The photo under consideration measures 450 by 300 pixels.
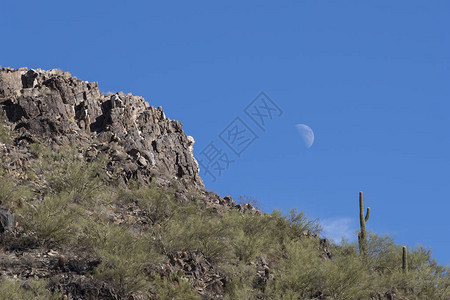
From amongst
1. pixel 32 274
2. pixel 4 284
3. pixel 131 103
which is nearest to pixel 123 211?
pixel 32 274

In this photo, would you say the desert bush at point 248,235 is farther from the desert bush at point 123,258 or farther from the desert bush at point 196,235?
the desert bush at point 123,258

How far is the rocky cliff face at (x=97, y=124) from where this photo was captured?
1163 inches

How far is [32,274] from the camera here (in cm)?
1742

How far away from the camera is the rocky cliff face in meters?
29.5

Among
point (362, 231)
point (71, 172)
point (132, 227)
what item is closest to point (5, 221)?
point (132, 227)

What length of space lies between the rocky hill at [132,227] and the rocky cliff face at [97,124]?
0.27 feet

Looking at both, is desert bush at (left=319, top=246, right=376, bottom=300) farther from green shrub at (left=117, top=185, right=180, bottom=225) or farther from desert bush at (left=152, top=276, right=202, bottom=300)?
green shrub at (left=117, top=185, right=180, bottom=225)

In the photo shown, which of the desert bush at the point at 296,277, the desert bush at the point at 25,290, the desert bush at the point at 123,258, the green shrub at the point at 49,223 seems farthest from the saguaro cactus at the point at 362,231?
the desert bush at the point at 25,290

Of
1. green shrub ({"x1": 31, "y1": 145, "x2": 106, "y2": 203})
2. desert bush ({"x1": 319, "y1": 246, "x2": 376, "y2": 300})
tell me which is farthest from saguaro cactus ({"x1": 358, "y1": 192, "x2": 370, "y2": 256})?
green shrub ({"x1": 31, "y1": 145, "x2": 106, "y2": 203})

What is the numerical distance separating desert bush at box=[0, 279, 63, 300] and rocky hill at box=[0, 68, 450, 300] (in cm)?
4

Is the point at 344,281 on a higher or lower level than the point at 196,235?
lower

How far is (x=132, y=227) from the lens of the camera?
22625mm

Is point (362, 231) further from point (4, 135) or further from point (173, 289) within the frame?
point (4, 135)

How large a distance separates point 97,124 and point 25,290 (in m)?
18.3
